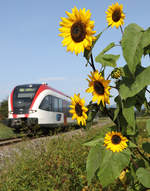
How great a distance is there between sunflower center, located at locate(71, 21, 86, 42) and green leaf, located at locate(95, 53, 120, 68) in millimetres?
126

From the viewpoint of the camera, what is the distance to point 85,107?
1.29 m

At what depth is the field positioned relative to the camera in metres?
4.02

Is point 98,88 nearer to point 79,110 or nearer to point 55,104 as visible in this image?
point 79,110

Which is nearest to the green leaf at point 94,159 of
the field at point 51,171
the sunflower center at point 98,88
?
the sunflower center at point 98,88

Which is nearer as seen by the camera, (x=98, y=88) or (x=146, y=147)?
(x=98, y=88)

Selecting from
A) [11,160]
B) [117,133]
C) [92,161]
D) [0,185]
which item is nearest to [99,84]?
[117,133]

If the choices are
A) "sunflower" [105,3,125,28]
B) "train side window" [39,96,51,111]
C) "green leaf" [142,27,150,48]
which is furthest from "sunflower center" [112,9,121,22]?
"train side window" [39,96,51,111]

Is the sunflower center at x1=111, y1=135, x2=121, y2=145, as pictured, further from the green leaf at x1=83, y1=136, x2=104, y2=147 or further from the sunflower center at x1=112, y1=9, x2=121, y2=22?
the sunflower center at x1=112, y1=9, x2=121, y2=22

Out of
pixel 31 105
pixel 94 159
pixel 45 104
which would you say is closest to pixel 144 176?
pixel 94 159

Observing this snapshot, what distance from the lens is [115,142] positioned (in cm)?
117

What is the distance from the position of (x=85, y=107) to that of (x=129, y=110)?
260 millimetres

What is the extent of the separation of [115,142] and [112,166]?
0.12 meters

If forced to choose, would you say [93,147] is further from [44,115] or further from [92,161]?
[44,115]

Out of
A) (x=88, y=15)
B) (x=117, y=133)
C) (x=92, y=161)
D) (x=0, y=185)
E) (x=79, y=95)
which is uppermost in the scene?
(x=88, y=15)
